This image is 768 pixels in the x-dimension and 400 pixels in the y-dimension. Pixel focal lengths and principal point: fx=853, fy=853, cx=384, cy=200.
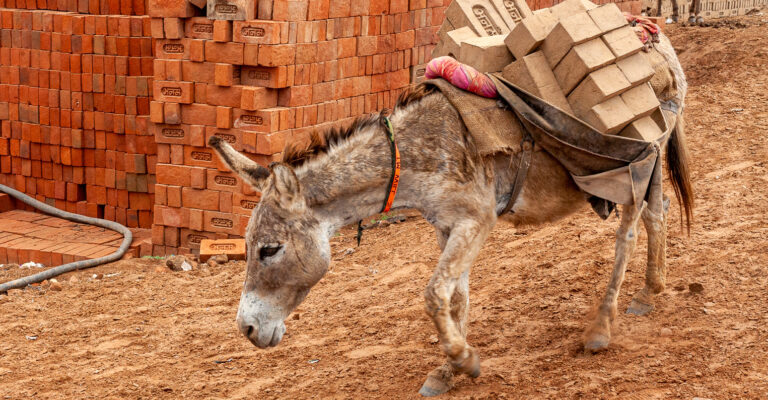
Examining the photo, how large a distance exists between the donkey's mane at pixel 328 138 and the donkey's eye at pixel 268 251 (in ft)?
1.41

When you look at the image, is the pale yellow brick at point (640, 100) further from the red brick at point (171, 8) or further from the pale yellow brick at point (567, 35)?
the red brick at point (171, 8)

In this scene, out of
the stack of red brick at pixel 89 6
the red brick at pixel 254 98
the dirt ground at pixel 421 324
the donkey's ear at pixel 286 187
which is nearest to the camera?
the donkey's ear at pixel 286 187

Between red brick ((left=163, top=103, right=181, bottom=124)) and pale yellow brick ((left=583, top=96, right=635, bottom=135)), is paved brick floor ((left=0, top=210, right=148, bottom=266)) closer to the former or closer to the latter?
red brick ((left=163, top=103, right=181, bottom=124))

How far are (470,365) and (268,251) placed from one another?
3.82ft

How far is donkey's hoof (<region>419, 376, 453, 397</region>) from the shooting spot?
4.55 m

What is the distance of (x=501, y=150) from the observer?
4.43m

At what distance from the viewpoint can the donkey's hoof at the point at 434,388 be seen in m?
4.55

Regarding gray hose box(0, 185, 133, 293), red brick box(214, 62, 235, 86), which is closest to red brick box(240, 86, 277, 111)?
red brick box(214, 62, 235, 86)

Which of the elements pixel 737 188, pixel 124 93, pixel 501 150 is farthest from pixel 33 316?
pixel 737 188

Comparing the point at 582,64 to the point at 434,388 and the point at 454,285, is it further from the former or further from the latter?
the point at 434,388

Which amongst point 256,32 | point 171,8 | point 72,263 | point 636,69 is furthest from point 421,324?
point 171,8

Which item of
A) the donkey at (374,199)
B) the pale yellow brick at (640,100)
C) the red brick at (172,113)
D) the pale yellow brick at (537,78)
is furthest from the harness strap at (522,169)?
the red brick at (172,113)

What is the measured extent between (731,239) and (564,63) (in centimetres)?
251

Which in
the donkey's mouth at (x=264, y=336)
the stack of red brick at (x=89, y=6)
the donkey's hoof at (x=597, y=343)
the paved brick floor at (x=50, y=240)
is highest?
the stack of red brick at (x=89, y=6)
